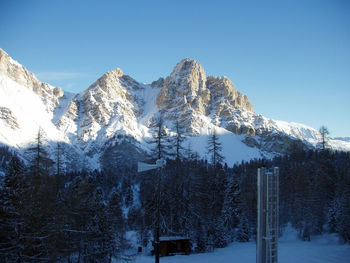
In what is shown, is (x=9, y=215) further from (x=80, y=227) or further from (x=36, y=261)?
(x=80, y=227)

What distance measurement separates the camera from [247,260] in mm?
19250

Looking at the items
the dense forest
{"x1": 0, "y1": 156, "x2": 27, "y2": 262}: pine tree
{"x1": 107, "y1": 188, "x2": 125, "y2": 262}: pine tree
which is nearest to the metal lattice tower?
the dense forest

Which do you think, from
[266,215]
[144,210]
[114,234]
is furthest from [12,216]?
[144,210]

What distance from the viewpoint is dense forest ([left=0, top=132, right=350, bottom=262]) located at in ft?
35.8

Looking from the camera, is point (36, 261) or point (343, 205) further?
point (343, 205)

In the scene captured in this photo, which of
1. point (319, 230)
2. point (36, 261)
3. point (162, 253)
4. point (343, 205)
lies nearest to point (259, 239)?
point (36, 261)

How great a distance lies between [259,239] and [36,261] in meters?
8.32

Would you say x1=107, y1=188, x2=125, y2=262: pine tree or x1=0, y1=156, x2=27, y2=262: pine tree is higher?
x1=0, y1=156, x2=27, y2=262: pine tree

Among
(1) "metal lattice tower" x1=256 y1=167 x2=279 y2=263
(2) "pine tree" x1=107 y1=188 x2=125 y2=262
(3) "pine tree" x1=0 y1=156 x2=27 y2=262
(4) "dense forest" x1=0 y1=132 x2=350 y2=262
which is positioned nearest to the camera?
(3) "pine tree" x1=0 y1=156 x2=27 y2=262

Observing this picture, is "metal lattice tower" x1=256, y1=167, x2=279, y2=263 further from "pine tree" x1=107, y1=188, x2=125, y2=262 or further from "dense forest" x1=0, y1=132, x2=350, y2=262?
"pine tree" x1=107, y1=188, x2=125, y2=262

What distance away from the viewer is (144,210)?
23234mm

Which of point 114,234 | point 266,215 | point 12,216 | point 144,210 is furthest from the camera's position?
point 144,210

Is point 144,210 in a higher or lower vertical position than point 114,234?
higher

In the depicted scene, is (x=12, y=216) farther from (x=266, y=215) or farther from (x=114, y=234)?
(x=114, y=234)
